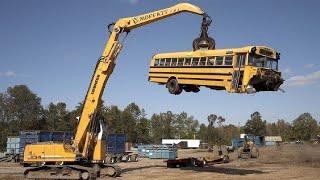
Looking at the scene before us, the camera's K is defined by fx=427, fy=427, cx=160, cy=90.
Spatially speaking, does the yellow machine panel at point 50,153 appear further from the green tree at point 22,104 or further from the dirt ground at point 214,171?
the green tree at point 22,104

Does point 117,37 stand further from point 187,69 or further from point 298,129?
point 298,129

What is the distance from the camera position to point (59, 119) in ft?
399

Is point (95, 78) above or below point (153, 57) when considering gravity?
below

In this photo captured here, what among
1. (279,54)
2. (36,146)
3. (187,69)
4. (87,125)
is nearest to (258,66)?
(279,54)

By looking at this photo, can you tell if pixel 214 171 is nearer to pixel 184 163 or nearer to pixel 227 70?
pixel 184 163

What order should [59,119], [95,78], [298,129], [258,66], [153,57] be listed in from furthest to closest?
[298,129]
[59,119]
[153,57]
[95,78]
[258,66]

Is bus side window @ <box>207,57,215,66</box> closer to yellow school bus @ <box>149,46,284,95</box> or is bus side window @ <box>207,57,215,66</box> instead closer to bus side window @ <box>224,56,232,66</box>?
yellow school bus @ <box>149,46,284,95</box>

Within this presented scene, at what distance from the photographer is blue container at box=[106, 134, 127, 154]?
45.0 m

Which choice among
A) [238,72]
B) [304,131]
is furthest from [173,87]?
[304,131]

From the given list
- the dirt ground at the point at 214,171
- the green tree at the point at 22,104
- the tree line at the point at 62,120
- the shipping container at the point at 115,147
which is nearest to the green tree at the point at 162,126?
the tree line at the point at 62,120

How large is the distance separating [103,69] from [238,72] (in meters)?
8.21

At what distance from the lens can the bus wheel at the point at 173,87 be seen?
2538 cm

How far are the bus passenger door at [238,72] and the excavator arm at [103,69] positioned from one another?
3.17 m

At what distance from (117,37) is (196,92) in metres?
5.93
